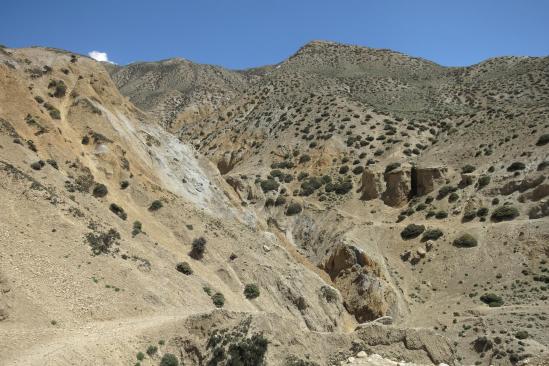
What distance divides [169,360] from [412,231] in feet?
118

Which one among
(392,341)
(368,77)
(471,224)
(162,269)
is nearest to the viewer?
(392,341)

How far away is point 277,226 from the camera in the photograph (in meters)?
54.6

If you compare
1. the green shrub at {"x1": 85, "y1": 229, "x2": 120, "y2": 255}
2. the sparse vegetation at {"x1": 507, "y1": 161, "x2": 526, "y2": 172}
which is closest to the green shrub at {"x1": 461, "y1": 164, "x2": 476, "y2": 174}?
the sparse vegetation at {"x1": 507, "y1": 161, "x2": 526, "y2": 172}

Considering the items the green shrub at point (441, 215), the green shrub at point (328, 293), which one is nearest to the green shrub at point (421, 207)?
the green shrub at point (441, 215)

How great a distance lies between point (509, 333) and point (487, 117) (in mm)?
43049

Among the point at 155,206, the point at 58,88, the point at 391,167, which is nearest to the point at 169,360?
the point at 155,206

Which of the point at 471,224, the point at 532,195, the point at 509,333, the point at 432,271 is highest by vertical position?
the point at 532,195

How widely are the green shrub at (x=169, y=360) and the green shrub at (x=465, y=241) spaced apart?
114 ft

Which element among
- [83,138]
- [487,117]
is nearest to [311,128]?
[487,117]

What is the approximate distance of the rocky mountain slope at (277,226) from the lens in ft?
65.7

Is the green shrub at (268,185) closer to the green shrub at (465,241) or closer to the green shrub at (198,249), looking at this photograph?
the green shrub at (465,241)

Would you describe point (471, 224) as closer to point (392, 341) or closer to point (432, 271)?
point (432, 271)

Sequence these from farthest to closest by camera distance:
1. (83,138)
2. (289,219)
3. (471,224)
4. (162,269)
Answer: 1. (289,219)
2. (471,224)
3. (83,138)
4. (162,269)

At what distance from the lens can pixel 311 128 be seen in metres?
76.2
